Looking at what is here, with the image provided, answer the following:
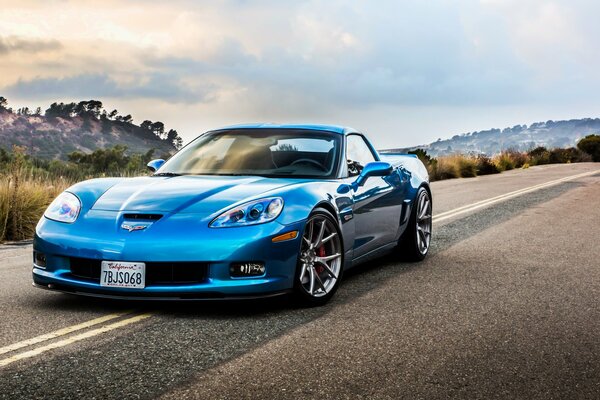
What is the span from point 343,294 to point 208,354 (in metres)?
2.23

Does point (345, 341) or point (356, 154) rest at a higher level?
point (356, 154)

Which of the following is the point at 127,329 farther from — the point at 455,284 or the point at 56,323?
the point at 455,284

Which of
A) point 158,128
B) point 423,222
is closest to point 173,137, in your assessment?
point 158,128

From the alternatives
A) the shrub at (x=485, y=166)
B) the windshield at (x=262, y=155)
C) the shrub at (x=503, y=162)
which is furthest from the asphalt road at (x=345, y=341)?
the shrub at (x=503, y=162)

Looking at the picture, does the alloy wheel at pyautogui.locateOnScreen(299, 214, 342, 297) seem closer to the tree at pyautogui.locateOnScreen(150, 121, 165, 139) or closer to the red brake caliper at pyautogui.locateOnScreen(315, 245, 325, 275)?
the red brake caliper at pyautogui.locateOnScreen(315, 245, 325, 275)

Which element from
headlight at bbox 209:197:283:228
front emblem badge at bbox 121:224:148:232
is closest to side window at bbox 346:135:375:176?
headlight at bbox 209:197:283:228

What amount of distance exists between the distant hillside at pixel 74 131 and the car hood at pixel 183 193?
101m

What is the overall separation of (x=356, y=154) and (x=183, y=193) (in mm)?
2307

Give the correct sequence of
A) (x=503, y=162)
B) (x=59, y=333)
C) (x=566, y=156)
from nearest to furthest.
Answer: (x=59, y=333) → (x=503, y=162) → (x=566, y=156)

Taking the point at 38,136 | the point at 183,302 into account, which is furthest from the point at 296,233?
the point at 38,136

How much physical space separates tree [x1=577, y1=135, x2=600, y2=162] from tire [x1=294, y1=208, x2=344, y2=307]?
191 feet

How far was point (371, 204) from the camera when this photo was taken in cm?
732

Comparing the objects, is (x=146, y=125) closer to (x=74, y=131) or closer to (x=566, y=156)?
(x=74, y=131)

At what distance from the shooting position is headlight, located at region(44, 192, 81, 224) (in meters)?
5.86
